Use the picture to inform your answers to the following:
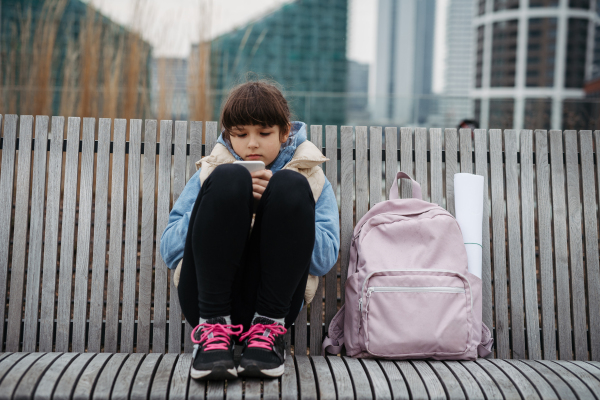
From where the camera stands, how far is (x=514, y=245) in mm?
1766

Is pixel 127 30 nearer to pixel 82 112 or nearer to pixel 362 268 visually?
pixel 82 112

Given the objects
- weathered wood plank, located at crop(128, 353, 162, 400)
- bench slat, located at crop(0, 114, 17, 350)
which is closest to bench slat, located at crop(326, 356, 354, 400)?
weathered wood plank, located at crop(128, 353, 162, 400)

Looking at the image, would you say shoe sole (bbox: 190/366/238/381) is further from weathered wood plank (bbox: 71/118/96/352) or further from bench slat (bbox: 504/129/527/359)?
bench slat (bbox: 504/129/527/359)

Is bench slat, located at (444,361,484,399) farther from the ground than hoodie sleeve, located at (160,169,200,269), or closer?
closer

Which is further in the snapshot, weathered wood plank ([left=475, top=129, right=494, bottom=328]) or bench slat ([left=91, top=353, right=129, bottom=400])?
weathered wood plank ([left=475, top=129, right=494, bottom=328])

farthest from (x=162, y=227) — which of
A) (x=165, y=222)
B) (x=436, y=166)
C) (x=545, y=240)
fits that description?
(x=545, y=240)

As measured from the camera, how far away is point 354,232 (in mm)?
1673

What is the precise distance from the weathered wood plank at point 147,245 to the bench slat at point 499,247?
1.33m

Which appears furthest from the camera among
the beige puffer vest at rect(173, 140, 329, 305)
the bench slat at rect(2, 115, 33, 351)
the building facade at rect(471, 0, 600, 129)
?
the building facade at rect(471, 0, 600, 129)

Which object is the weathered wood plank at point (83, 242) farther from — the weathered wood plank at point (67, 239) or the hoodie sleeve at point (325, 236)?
the hoodie sleeve at point (325, 236)

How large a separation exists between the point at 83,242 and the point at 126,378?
0.69 m

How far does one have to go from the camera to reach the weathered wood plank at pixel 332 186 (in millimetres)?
1683

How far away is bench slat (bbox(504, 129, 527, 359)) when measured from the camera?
1.70m

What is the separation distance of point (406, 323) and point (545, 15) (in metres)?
9.49
